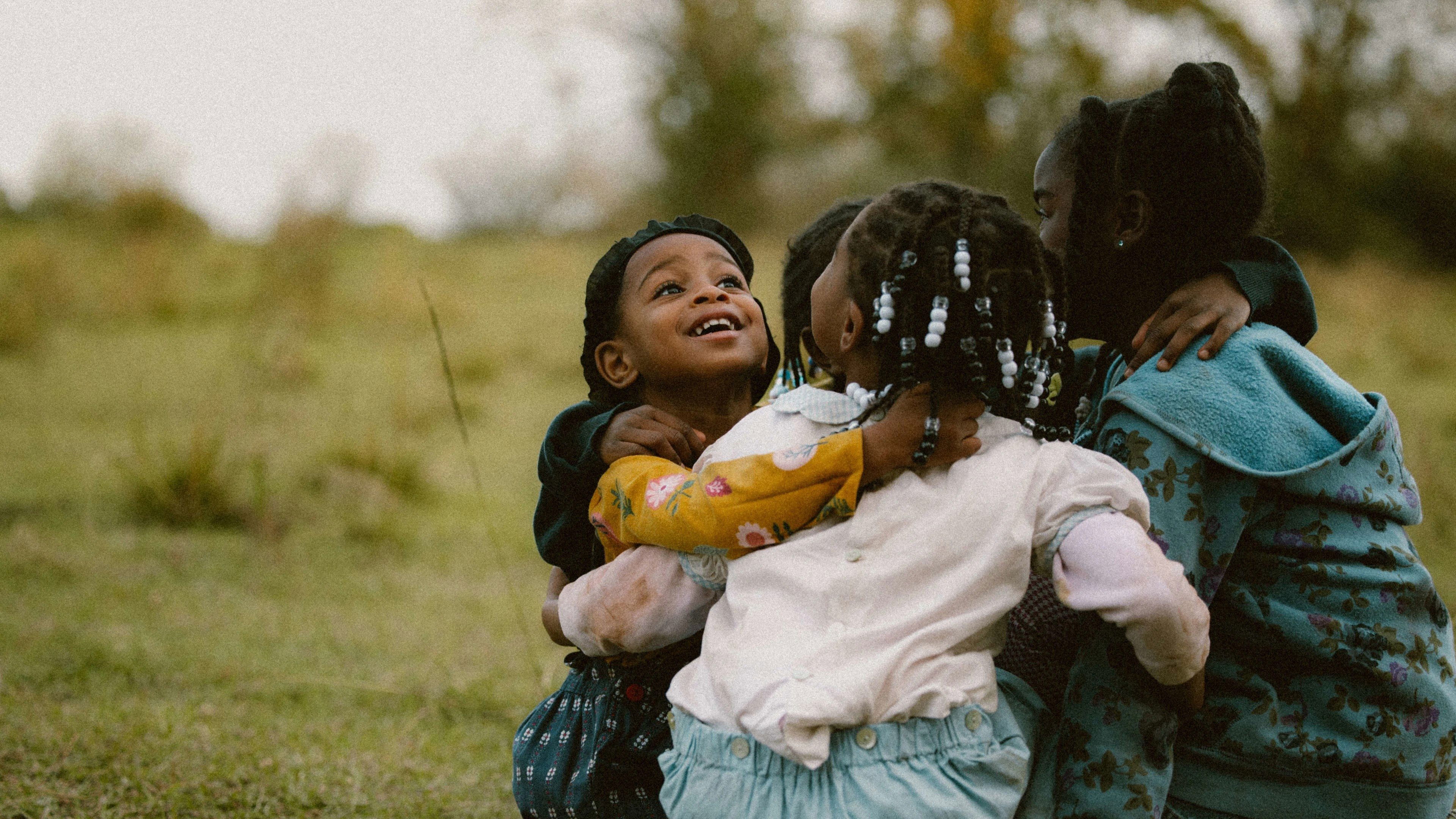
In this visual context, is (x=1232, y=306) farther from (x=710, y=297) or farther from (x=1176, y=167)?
(x=710, y=297)

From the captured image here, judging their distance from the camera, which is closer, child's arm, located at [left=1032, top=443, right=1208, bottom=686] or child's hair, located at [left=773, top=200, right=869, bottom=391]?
child's arm, located at [left=1032, top=443, right=1208, bottom=686]

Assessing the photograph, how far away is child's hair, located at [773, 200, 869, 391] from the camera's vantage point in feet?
7.38

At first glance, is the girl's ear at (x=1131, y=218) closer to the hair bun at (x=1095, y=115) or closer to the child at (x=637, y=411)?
the hair bun at (x=1095, y=115)

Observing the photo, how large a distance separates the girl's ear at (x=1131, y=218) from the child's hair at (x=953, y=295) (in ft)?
1.60

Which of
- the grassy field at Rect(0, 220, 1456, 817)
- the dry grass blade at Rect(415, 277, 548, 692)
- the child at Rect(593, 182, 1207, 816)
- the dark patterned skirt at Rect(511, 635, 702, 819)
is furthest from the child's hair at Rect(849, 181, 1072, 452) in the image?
the grassy field at Rect(0, 220, 1456, 817)

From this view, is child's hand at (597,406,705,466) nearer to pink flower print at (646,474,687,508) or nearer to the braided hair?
pink flower print at (646,474,687,508)

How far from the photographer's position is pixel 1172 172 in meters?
2.00

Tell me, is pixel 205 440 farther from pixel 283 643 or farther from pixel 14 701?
pixel 14 701

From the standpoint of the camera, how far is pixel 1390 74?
16484 millimetres

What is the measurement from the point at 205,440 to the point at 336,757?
11.3ft

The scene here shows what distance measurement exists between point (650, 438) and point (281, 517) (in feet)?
15.4

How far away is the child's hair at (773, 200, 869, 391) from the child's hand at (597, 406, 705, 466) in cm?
33

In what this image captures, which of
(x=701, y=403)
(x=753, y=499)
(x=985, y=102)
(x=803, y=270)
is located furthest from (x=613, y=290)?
(x=985, y=102)

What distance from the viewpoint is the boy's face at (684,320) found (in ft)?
6.62
